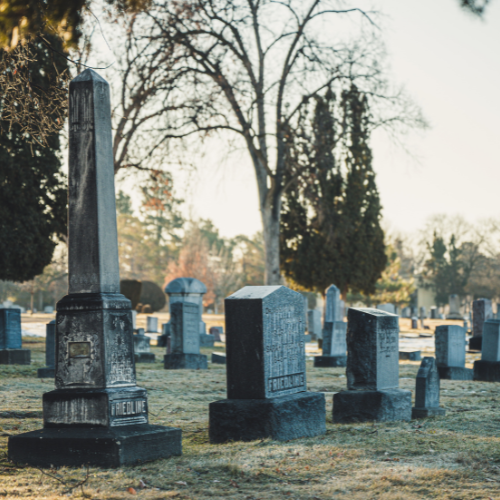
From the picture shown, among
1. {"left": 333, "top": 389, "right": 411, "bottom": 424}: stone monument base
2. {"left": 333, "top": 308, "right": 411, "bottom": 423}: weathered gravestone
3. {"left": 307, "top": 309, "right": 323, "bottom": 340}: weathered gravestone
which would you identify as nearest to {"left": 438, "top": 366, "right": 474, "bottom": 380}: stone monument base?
{"left": 333, "top": 308, "right": 411, "bottom": 423}: weathered gravestone

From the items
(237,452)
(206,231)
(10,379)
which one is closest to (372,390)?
(237,452)

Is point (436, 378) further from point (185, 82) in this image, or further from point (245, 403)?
point (185, 82)

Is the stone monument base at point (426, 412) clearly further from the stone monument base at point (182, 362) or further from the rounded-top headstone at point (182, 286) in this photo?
the rounded-top headstone at point (182, 286)

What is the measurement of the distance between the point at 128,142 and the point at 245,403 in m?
14.4

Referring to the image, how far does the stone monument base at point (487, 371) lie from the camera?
12320 mm

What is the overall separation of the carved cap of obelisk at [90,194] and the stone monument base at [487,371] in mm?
8893

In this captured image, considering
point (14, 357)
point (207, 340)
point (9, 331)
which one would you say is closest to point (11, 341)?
point (9, 331)

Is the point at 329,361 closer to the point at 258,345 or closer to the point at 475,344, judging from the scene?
the point at 475,344

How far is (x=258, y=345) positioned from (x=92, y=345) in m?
1.61

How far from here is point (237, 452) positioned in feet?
18.0

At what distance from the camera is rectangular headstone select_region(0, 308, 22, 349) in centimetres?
1389

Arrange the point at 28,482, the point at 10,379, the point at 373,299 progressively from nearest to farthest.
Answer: the point at 28,482, the point at 10,379, the point at 373,299

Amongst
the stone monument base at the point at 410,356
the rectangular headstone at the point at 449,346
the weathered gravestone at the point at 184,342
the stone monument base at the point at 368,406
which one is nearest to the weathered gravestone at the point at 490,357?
the rectangular headstone at the point at 449,346

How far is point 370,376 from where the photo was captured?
764 cm
